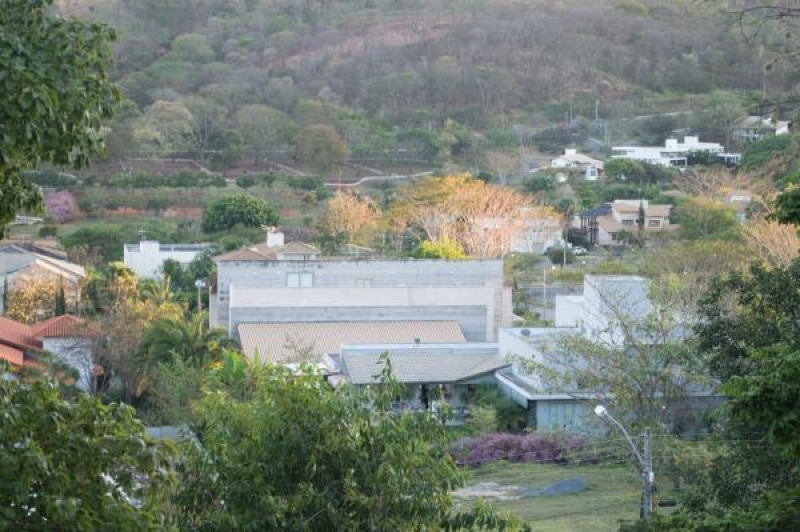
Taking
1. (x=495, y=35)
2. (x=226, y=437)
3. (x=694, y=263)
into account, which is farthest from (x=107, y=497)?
(x=495, y=35)

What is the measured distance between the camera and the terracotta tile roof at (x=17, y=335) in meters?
31.5

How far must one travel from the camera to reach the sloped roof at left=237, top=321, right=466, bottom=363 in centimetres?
3256

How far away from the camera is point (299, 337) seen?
33188mm

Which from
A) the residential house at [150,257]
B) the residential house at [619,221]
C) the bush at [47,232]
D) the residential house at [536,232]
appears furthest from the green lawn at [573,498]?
the bush at [47,232]

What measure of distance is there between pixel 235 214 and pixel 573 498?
3569 cm

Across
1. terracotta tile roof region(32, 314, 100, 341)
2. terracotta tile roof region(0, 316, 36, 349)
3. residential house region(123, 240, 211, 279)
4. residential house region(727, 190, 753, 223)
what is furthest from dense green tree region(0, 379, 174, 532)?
residential house region(727, 190, 753, 223)

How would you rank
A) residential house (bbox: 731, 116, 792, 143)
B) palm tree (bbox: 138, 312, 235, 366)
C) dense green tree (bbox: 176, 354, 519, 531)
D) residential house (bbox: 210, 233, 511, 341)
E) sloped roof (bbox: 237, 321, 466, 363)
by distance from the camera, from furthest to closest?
residential house (bbox: 731, 116, 792, 143) → residential house (bbox: 210, 233, 511, 341) → sloped roof (bbox: 237, 321, 466, 363) → palm tree (bbox: 138, 312, 235, 366) → dense green tree (bbox: 176, 354, 519, 531)

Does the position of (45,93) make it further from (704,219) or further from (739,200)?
(739,200)

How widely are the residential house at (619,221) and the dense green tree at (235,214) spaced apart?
43.1ft

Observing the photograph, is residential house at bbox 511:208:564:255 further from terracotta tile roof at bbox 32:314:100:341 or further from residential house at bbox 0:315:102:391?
residential house at bbox 0:315:102:391

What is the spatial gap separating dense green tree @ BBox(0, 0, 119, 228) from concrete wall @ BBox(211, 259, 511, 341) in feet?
92.0

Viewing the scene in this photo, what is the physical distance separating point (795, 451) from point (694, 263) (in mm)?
29085

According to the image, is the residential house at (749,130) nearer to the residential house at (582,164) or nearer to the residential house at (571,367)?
the residential house at (582,164)

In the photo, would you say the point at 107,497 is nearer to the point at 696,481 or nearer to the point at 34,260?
the point at 696,481
